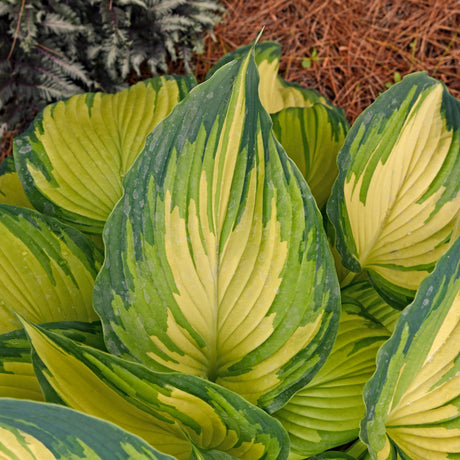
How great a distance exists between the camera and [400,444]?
62 cm

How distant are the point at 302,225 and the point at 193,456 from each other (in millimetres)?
306

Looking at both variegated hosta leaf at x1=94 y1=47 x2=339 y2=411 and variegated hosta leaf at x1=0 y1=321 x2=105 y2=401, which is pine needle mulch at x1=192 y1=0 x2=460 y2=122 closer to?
variegated hosta leaf at x1=94 y1=47 x2=339 y2=411

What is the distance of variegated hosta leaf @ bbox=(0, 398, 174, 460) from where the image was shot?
412 mm

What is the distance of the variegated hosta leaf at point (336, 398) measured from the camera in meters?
0.72

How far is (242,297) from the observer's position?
62 cm

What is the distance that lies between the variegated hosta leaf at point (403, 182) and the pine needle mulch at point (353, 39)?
2.39 ft

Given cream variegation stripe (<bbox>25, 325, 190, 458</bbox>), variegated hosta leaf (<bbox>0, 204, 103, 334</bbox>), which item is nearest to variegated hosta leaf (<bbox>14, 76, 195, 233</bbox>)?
variegated hosta leaf (<bbox>0, 204, 103, 334</bbox>)

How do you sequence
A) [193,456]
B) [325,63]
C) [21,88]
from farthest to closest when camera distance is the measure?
[325,63], [21,88], [193,456]

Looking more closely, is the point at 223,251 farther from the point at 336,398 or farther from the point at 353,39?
the point at 353,39

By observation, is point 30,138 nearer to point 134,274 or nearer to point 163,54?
point 134,274

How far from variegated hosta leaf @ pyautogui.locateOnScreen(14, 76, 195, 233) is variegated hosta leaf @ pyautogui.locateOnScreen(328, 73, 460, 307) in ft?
1.28

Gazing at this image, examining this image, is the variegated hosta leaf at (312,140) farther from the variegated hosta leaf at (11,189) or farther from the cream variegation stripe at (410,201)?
the variegated hosta leaf at (11,189)

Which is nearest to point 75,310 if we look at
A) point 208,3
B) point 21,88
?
point 21,88

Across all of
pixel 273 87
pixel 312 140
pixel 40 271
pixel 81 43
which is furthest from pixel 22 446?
pixel 81 43
